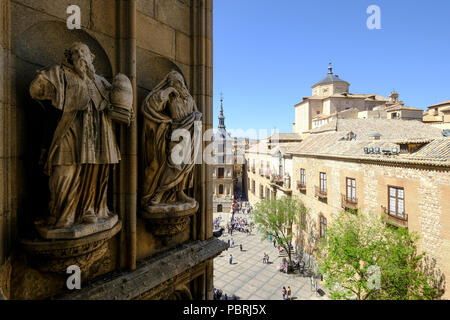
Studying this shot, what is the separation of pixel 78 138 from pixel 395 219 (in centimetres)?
1645

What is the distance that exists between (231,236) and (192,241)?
29.9 metres

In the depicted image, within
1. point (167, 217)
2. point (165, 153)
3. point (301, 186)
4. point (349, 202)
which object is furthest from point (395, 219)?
point (165, 153)

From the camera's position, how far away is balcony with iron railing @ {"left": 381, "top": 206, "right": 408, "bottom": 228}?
44.5 ft

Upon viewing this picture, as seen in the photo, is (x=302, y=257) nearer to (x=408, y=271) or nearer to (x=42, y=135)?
(x=408, y=271)

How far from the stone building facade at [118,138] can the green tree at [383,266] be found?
1180cm

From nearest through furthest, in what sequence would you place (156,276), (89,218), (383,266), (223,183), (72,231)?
(72,231) → (89,218) → (156,276) → (383,266) → (223,183)

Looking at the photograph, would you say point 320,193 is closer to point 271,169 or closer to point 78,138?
point 271,169

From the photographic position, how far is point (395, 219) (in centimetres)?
1409

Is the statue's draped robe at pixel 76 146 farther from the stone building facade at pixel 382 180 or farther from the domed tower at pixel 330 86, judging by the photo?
the domed tower at pixel 330 86

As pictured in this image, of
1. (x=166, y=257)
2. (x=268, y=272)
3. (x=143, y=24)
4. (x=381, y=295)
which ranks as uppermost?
(x=143, y=24)

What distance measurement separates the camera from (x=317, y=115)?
5253cm

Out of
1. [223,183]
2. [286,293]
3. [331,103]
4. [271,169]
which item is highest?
[331,103]

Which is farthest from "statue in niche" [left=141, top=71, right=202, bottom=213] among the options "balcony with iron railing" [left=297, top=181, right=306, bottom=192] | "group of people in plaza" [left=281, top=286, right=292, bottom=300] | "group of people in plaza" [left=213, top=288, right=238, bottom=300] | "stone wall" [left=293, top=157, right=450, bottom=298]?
"balcony with iron railing" [left=297, top=181, right=306, bottom=192]

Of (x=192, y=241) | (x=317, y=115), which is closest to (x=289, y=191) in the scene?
(x=192, y=241)
